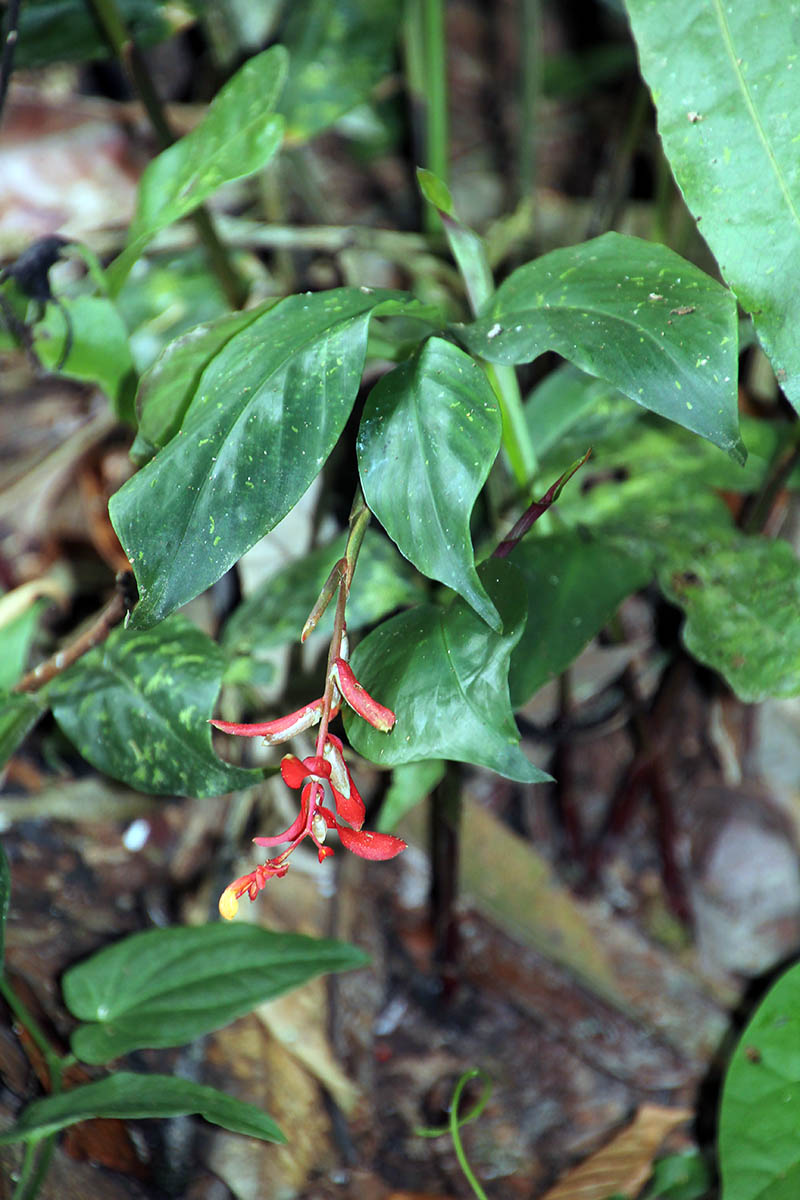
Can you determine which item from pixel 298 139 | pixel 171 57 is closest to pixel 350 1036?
pixel 298 139

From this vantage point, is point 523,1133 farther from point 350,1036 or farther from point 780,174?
point 780,174

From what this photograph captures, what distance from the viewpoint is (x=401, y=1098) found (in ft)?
3.25

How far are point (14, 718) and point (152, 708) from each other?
0.42 ft

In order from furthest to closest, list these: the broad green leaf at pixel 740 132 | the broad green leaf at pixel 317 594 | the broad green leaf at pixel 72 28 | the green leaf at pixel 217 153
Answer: the broad green leaf at pixel 72 28 < the broad green leaf at pixel 317 594 < the green leaf at pixel 217 153 < the broad green leaf at pixel 740 132

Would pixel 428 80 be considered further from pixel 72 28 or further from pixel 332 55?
pixel 72 28

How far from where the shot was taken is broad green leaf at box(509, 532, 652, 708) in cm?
69

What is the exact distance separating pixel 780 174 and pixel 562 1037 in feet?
3.01

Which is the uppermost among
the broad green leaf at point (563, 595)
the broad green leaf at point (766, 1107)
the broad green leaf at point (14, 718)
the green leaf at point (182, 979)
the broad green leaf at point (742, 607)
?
the broad green leaf at point (14, 718)

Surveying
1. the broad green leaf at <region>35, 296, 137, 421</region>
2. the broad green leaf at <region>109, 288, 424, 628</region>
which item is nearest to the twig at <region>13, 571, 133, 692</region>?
the broad green leaf at <region>109, 288, 424, 628</region>

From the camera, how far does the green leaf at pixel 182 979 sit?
0.71 meters

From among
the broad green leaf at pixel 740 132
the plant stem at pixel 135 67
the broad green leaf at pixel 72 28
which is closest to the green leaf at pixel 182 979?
the broad green leaf at pixel 740 132

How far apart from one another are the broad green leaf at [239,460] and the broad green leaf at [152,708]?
0.51 feet

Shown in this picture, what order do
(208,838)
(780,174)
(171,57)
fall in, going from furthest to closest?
(171,57), (208,838), (780,174)

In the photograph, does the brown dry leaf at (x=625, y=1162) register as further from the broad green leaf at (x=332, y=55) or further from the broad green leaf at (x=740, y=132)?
the broad green leaf at (x=332, y=55)
